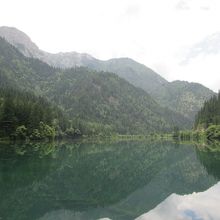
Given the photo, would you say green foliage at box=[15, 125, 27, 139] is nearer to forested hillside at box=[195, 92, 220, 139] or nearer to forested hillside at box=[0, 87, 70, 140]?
forested hillside at box=[0, 87, 70, 140]

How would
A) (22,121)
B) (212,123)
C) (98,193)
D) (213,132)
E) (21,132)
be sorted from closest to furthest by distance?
(98,193)
(21,132)
(22,121)
(213,132)
(212,123)

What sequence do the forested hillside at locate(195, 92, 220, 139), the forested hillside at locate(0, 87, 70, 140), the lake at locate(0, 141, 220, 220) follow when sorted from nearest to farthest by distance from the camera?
1. the lake at locate(0, 141, 220, 220)
2. the forested hillside at locate(0, 87, 70, 140)
3. the forested hillside at locate(195, 92, 220, 139)

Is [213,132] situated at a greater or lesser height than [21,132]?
Answer: greater

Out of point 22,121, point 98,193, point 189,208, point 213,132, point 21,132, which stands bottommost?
point 98,193

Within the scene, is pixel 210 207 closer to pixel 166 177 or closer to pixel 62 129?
pixel 166 177

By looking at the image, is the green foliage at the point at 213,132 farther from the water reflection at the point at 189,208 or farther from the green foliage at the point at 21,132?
the water reflection at the point at 189,208

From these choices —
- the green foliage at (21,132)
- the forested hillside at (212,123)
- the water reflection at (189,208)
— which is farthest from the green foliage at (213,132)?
the water reflection at (189,208)

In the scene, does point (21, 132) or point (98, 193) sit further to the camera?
point (21, 132)

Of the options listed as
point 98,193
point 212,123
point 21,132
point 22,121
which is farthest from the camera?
point 212,123

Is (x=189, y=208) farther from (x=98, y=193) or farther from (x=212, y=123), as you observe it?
(x=212, y=123)

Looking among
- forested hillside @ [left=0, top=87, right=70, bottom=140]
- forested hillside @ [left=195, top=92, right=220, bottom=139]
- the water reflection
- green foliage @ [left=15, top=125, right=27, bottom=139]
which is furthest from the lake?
forested hillside @ [left=195, top=92, right=220, bottom=139]

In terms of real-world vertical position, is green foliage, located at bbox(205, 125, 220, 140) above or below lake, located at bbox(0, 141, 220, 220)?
above

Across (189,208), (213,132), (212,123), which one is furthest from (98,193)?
(212,123)

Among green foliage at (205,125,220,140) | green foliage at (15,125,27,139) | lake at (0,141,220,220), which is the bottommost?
lake at (0,141,220,220)
